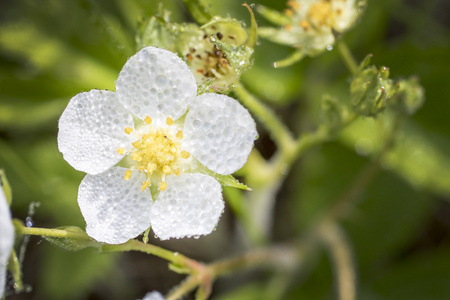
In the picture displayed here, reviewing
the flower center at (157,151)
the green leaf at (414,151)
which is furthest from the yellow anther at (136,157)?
the green leaf at (414,151)

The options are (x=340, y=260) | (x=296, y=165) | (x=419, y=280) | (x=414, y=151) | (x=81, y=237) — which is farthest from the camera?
(x=296, y=165)

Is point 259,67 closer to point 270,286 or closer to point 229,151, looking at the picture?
point 270,286

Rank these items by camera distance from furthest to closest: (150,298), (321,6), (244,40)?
(321,6), (244,40), (150,298)

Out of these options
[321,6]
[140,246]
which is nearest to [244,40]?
[321,6]

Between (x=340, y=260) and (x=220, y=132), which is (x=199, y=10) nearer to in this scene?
(x=220, y=132)

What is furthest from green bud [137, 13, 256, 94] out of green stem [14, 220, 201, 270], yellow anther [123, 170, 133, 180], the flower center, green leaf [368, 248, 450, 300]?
green leaf [368, 248, 450, 300]

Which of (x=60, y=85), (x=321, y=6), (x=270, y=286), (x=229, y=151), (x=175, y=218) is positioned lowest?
(x=270, y=286)

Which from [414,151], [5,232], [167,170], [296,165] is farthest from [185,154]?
[296,165]

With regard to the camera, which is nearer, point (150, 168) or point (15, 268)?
point (15, 268)
